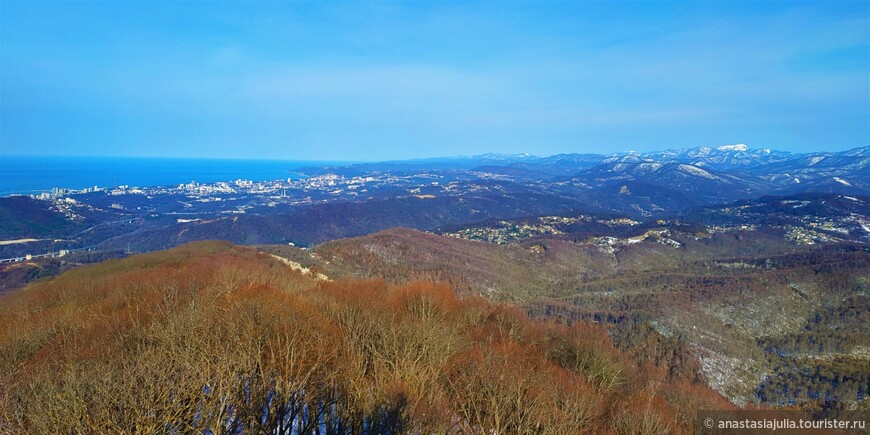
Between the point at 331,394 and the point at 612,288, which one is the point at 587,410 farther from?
the point at 612,288

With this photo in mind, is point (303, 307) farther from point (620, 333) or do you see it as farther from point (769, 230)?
point (769, 230)

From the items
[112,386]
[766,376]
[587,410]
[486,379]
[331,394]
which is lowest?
[766,376]

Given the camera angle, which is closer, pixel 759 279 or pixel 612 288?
pixel 759 279

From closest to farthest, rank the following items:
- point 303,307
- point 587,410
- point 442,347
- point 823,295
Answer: point 587,410
point 442,347
point 303,307
point 823,295

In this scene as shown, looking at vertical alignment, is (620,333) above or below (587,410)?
below

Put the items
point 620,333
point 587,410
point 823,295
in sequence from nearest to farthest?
1. point 587,410
2. point 620,333
3. point 823,295

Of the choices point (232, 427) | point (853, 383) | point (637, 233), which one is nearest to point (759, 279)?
point (853, 383)

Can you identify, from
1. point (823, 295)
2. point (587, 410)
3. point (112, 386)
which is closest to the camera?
point (112, 386)

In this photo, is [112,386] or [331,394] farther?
[331,394]

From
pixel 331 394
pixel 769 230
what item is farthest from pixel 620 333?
pixel 769 230
